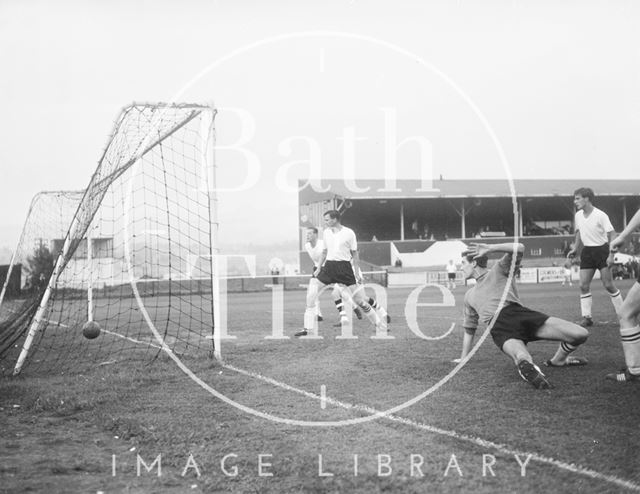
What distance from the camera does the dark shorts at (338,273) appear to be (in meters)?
10.8

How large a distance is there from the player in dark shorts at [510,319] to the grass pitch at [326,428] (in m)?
0.22

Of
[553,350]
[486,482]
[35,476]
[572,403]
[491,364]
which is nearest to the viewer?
[486,482]

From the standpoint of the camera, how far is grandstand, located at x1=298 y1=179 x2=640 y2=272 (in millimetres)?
40844

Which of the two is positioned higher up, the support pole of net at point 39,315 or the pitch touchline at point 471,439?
the support pole of net at point 39,315

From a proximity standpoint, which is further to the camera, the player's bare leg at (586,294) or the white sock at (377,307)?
the white sock at (377,307)

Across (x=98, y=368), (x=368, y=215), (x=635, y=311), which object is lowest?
(x=98, y=368)

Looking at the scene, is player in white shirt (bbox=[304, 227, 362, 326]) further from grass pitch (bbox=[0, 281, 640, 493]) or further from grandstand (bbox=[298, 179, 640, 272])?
grandstand (bbox=[298, 179, 640, 272])

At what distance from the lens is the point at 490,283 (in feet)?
21.5

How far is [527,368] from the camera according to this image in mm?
5762

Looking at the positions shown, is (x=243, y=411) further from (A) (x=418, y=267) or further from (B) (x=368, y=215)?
(B) (x=368, y=215)

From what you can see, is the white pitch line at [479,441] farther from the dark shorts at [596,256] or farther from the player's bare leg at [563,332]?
the dark shorts at [596,256]

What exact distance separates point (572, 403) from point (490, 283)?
166cm

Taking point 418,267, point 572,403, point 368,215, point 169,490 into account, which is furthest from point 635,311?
point 368,215

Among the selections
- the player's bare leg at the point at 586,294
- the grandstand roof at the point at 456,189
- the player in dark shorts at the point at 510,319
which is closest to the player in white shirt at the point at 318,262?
the player's bare leg at the point at 586,294
